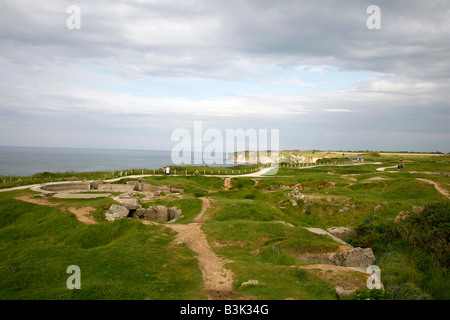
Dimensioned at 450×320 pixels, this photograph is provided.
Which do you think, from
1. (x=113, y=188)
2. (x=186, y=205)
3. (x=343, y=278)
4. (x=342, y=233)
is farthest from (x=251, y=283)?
(x=113, y=188)

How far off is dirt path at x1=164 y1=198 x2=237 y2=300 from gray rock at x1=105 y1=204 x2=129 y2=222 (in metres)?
6.44

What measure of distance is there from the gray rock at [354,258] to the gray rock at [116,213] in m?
18.6

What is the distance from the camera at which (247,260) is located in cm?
1578

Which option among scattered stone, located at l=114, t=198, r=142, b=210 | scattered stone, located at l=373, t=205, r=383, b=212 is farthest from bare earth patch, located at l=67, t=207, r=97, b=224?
scattered stone, located at l=373, t=205, r=383, b=212

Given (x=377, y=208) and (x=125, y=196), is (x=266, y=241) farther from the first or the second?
(x=125, y=196)

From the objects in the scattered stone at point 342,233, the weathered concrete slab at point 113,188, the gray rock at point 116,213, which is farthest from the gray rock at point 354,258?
the weathered concrete slab at point 113,188

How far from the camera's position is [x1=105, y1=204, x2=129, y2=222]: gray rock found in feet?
81.0

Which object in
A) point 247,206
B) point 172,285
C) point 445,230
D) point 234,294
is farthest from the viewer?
point 247,206

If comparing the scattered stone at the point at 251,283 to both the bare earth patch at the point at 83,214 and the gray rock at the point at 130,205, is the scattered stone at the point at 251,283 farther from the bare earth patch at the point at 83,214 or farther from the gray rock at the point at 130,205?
the gray rock at the point at 130,205

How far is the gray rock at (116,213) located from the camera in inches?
972

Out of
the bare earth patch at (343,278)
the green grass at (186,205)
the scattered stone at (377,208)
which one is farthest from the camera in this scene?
the scattered stone at (377,208)
